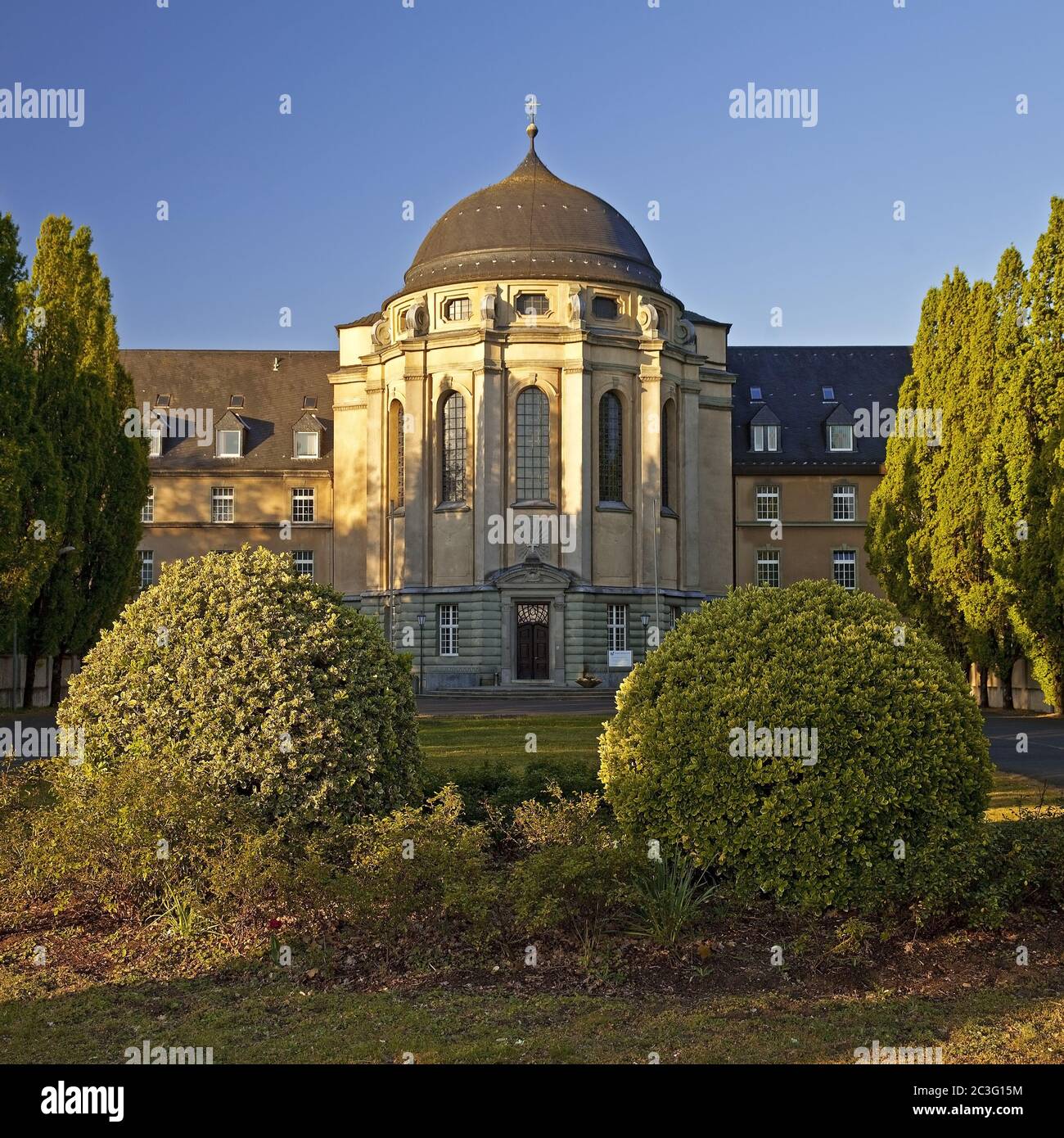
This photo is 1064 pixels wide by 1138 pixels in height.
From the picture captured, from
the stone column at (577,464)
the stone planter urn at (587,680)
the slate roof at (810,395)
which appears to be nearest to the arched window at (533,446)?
the stone column at (577,464)

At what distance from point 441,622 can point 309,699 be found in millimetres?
47042

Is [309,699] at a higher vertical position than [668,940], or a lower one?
higher

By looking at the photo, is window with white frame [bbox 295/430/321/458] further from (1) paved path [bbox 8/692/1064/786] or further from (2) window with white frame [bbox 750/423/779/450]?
(2) window with white frame [bbox 750/423/779/450]

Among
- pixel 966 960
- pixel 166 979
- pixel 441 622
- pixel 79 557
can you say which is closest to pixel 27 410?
pixel 79 557

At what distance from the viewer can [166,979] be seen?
888cm

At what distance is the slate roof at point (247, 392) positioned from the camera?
234 ft

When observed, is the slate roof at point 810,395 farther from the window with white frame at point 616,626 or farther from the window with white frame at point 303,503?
the window with white frame at point 303,503

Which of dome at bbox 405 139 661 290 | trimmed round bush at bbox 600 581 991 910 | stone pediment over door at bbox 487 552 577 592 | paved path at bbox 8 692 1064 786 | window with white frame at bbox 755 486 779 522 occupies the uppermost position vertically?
dome at bbox 405 139 661 290

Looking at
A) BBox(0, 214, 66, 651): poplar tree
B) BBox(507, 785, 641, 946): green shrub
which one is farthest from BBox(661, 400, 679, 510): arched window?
BBox(507, 785, 641, 946): green shrub

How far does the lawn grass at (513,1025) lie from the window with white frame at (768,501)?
61.2 metres

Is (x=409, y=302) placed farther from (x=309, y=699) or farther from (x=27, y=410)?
(x=309, y=699)

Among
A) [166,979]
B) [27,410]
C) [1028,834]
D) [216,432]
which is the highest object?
[216,432]

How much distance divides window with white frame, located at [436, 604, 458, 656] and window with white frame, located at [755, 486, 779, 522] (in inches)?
775

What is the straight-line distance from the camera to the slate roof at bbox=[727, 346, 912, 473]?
6950cm
